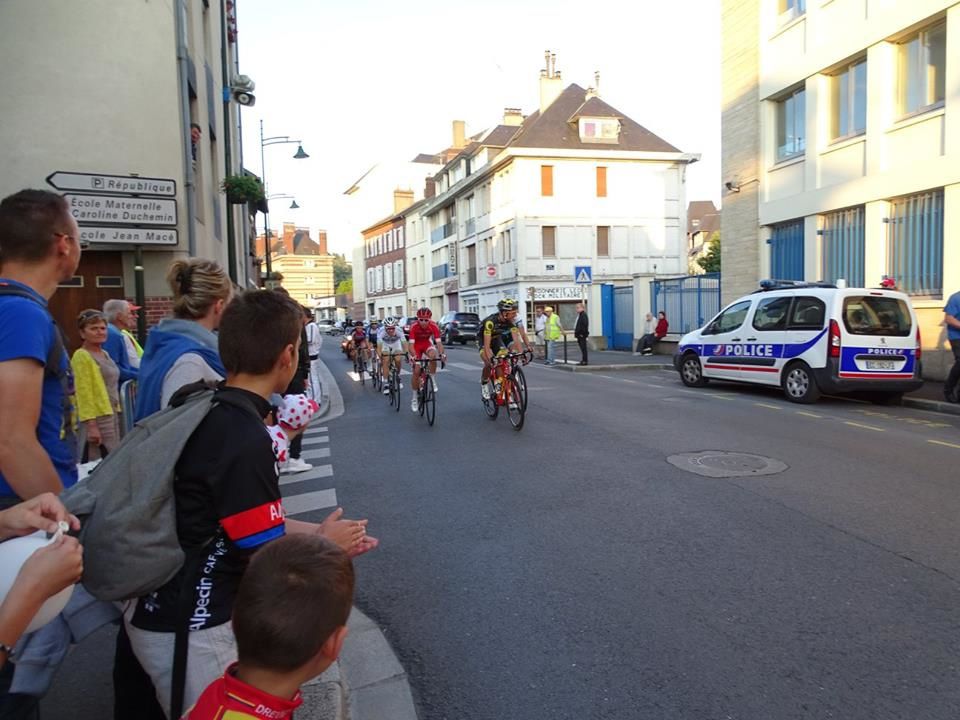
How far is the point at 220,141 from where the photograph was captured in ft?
59.8

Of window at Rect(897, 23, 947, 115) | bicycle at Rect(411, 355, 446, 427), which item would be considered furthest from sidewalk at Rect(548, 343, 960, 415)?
bicycle at Rect(411, 355, 446, 427)

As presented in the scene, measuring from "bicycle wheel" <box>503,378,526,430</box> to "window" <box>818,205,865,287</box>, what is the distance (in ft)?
34.9

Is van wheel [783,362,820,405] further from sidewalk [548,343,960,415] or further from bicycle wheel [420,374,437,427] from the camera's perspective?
bicycle wheel [420,374,437,427]

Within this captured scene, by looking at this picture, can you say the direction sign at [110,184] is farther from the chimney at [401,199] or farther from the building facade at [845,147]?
the chimney at [401,199]

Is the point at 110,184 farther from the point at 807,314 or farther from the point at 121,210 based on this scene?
the point at 807,314

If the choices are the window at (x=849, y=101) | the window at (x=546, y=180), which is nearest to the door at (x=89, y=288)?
the window at (x=849, y=101)

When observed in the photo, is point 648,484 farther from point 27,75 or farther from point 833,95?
point 833,95

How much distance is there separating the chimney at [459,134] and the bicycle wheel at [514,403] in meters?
58.0

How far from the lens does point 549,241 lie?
3984 cm

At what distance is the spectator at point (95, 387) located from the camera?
6.17 m

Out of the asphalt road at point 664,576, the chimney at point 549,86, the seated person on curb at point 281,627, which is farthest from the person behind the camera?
the chimney at point 549,86

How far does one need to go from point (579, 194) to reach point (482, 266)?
8.64 metres

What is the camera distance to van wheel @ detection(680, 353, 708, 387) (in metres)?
14.7

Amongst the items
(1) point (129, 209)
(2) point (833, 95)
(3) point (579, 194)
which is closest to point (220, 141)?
(1) point (129, 209)
